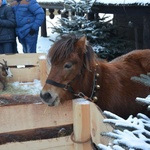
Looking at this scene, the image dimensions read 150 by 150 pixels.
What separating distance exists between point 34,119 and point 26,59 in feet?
8.48

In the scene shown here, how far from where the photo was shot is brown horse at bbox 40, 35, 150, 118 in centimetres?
279

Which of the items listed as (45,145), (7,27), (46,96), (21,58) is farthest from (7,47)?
(45,145)

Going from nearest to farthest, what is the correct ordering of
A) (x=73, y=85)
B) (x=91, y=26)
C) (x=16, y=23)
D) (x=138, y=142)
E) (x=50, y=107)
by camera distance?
(x=138, y=142) → (x=50, y=107) → (x=73, y=85) → (x=16, y=23) → (x=91, y=26)

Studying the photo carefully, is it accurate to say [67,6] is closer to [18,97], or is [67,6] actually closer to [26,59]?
Result: [26,59]

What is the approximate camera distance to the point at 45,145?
2.38m

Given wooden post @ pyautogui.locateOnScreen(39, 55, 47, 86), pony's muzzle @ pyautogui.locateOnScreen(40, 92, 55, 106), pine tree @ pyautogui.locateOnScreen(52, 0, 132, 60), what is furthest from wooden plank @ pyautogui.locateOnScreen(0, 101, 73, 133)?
pine tree @ pyautogui.locateOnScreen(52, 0, 132, 60)

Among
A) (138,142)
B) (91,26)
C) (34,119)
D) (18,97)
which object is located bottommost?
(91,26)

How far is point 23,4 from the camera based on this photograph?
6.48 meters

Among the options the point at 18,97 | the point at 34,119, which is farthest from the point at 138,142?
the point at 18,97

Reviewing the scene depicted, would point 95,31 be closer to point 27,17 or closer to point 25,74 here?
point 27,17

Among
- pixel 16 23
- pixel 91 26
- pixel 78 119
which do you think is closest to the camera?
pixel 78 119

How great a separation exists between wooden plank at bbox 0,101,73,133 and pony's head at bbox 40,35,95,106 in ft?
1.16

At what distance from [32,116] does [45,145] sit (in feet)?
0.91

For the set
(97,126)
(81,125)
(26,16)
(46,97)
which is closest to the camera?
(97,126)
